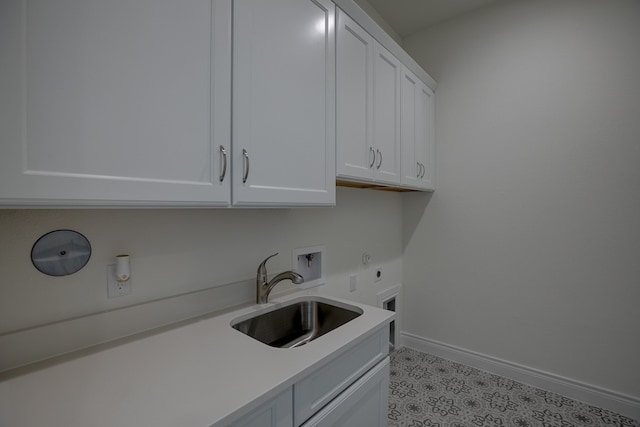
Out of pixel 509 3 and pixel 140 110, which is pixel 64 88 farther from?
pixel 509 3

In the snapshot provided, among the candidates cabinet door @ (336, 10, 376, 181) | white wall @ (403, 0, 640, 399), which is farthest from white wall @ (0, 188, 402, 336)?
white wall @ (403, 0, 640, 399)

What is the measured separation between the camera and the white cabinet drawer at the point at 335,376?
2.91ft

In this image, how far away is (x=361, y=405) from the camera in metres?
1.17

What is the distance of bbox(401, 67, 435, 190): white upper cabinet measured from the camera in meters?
1.98

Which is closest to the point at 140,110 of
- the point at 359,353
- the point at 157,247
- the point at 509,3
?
the point at 157,247

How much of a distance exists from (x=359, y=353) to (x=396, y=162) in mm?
1197

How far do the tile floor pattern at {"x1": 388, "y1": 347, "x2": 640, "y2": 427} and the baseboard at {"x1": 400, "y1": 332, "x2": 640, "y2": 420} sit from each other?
0.12 ft

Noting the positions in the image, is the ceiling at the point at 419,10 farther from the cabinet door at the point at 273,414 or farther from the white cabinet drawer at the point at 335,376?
the cabinet door at the point at 273,414

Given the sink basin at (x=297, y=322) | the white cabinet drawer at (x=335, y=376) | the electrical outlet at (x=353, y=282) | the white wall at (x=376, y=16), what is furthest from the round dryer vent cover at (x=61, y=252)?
the white wall at (x=376, y=16)

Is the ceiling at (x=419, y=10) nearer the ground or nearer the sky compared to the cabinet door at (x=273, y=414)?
nearer the sky

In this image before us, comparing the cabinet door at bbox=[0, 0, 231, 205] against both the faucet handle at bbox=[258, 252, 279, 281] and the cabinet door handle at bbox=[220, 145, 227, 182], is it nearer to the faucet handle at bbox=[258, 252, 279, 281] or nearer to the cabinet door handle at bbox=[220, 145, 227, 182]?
the cabinet door handle at bbox=[220, 145, 227, 182]

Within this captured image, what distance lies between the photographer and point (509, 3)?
83.9 inches

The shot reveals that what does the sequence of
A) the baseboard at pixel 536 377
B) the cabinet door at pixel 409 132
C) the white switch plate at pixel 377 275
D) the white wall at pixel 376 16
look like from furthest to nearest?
the white switch plate at pixel 377 275, the white wall at pixel 376 16, the cabinet door at pixel 409 132, the baseboard at pixel 536 377

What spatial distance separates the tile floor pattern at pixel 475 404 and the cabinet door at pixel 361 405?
1.81 feet
